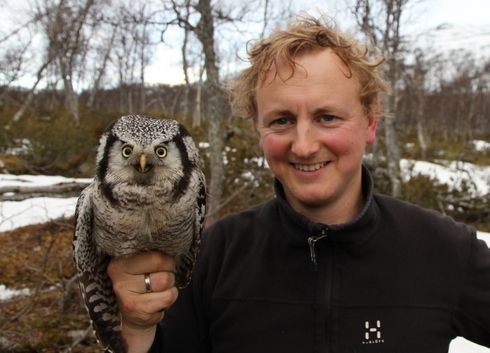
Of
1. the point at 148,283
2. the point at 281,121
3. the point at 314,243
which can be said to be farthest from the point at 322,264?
the point at 148,283

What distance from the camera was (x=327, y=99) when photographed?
176 centimetres

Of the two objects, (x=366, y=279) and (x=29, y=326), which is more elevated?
(x=366, y=279)

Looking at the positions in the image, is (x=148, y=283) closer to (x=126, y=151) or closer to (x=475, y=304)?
(x=126, y=151)

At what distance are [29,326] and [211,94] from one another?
4.39 metres

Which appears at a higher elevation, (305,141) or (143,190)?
(305,141)

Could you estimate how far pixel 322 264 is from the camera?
5.95ft

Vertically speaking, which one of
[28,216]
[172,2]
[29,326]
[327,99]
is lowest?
[29,326]

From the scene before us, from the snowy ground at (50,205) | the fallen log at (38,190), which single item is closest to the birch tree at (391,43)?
the snowy ground at (50,205)

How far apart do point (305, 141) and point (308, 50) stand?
1.26ft

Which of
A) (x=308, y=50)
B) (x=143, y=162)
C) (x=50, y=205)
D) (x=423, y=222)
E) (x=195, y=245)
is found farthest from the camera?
(x=50, y=205)

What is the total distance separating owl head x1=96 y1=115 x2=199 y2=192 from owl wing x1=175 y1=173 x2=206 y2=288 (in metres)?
0.19

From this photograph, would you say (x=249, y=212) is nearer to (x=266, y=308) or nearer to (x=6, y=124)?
(x=266, y=308)

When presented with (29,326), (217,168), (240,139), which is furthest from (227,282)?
(240,139)

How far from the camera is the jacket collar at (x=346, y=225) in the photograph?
1.79 m
